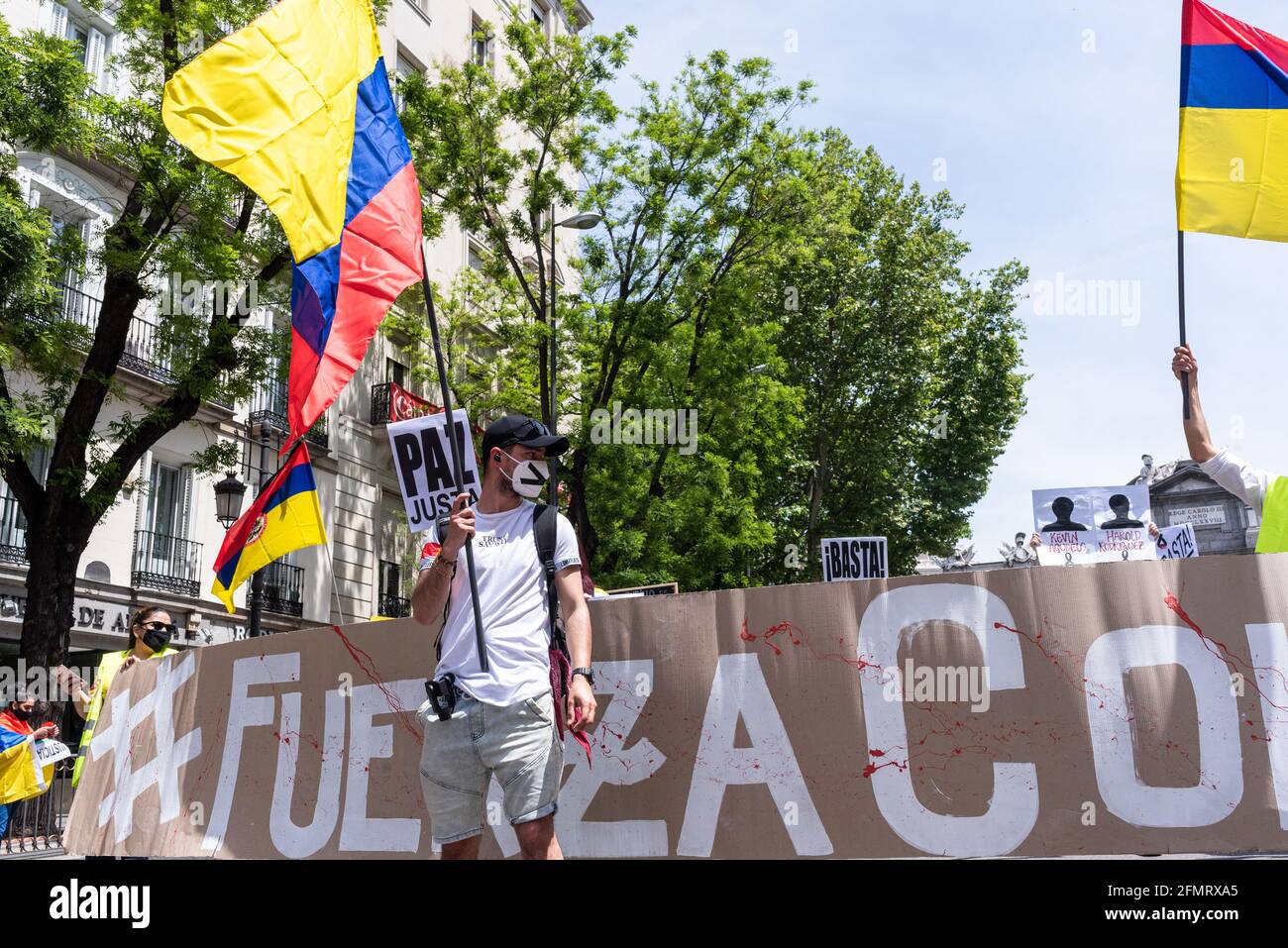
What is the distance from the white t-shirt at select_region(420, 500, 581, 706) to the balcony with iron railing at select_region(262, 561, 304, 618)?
858 inches

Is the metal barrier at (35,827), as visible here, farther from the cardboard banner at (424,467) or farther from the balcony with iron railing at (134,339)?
the balcony with iron railing at (134,339)

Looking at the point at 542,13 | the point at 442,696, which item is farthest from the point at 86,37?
the point at 442,696

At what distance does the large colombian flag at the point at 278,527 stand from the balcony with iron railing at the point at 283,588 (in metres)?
13.5

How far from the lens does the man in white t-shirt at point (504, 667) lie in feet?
13.0

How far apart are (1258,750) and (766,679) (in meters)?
2.00

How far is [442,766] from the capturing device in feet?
13.3

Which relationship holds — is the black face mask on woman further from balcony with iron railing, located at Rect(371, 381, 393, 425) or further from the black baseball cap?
balcony with iron railing, located at Rect(371, 381, 393, 425)

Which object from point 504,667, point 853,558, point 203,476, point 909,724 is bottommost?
point 909,724

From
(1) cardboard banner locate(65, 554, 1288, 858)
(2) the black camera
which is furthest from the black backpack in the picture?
(1) cardboard banner locate(65, 554, 1288, 858)

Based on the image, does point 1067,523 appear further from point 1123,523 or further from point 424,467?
point 424,467

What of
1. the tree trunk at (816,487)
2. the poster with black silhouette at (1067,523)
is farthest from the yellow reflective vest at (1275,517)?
the tree trunk at (816,487)

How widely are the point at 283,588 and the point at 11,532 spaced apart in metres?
7.67

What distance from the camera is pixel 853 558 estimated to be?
1900 cm
